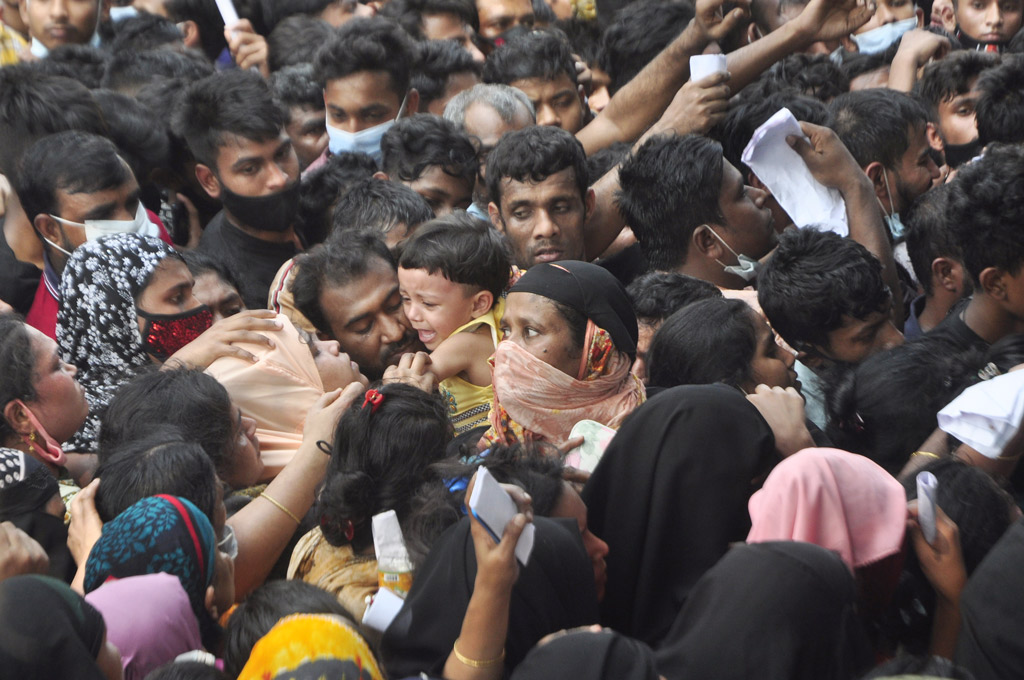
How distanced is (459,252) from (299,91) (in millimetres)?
2521

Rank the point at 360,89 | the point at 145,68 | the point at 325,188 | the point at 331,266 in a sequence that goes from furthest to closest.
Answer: the point at 145,68, the point at 360,89, the point at 325,188, the point at 331,266

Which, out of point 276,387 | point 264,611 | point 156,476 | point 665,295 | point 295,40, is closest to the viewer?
point 264,611

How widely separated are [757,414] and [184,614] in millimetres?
1548

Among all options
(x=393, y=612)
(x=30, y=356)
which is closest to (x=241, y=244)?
(x=30, y=356)

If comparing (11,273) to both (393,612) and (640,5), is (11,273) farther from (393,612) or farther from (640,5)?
(640,5)

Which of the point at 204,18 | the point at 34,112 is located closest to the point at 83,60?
the point at 204,18

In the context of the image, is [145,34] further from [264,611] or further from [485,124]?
[264,611]

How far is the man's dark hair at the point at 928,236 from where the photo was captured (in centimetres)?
433

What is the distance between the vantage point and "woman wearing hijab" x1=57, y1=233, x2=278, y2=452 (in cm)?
393

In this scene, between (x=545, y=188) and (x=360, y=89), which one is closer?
(x=545, y=188)

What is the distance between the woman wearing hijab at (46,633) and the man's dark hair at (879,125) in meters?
3.99

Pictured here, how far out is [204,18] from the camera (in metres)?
7.69

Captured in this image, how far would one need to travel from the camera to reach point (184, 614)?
2.58 meters

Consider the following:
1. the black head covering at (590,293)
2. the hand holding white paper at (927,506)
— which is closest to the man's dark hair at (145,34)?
the black head covering at (590,293)
